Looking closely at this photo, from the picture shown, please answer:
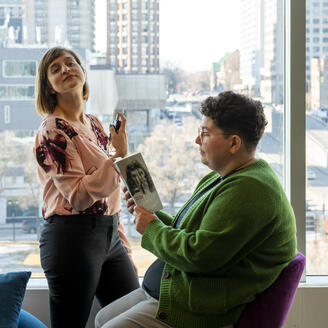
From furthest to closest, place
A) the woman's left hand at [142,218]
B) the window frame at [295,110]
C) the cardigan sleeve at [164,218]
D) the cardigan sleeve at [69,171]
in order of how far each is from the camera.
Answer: the window frame at [295,110]
the cardigan sleeve at [164,218]
the cardigan sleeve at [69,171]
the woman's left hand at [142,218]

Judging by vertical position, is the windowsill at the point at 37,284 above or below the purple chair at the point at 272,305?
below

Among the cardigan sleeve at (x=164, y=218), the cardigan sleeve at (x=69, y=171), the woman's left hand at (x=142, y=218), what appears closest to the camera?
the woman's left hand at (x=142, y=218)

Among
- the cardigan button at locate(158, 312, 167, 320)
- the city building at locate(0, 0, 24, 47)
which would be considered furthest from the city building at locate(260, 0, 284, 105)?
the cardigan button at locate(158, 312, 167, 320)

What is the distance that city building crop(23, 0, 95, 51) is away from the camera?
2686mm

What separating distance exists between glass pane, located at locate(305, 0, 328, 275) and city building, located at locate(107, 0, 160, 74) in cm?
80

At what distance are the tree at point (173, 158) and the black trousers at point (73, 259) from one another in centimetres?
63

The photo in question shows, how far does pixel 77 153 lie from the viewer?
206 centimetres

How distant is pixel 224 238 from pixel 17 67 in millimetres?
1604

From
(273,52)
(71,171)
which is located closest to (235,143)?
(71,171)

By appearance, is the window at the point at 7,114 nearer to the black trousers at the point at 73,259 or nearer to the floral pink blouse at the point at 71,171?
the floral pink blouse at the point at 71,171

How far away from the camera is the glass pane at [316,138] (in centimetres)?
269

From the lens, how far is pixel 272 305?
1709 mm

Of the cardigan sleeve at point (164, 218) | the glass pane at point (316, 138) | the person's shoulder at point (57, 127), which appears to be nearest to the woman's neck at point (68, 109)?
the person's shoulder at point (57, 127)

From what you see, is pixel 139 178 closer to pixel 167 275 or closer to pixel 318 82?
pixel 167 275
